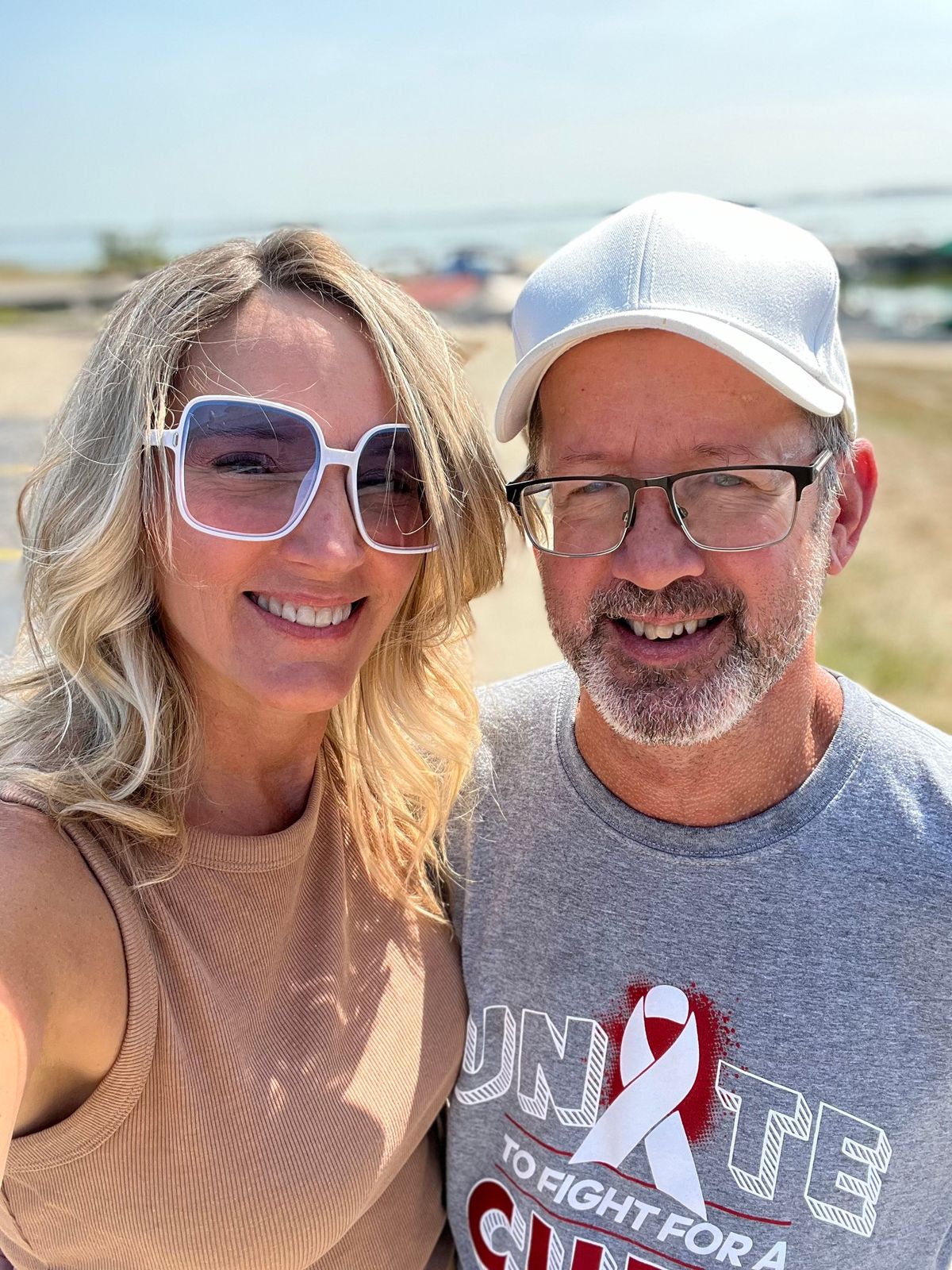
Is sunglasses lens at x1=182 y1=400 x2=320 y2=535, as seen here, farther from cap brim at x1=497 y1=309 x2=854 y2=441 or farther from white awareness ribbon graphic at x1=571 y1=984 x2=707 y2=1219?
white awareness ribbon graphic at x1=571 y1=984 x2=707 y2=1219

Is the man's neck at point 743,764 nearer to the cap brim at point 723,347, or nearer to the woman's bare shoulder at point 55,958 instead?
the cap brim at point 723,347

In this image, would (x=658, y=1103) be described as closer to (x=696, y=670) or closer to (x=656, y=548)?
(x=696, y=670)

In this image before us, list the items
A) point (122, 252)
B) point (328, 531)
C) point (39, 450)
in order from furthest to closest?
point (122, 252) → point (39, 450) → point (328, 531)

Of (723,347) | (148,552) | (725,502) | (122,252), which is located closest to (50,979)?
(148,552)

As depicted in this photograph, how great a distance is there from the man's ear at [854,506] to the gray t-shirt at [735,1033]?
236mm

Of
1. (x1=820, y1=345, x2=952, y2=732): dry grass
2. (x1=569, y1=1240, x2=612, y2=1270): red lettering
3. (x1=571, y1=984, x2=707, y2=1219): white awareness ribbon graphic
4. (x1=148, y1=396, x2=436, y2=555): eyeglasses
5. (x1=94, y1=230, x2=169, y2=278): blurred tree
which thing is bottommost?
(x1=820, y1=345, x2=952, y2=732): dry grass

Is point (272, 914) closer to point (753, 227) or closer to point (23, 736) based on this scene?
point (23, 736)

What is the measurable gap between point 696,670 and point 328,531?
0.63 metres

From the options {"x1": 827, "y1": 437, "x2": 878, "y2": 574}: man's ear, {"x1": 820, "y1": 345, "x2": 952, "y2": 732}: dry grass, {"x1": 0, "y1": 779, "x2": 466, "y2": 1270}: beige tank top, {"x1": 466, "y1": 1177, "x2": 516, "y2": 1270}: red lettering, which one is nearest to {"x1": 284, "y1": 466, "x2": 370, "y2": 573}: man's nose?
{"x1": 0, "y1": 779, "x2": 466, "y2": 1270}: beige tank top

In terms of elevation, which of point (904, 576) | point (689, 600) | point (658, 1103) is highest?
point (689, 600)

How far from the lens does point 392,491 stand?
5.96ft

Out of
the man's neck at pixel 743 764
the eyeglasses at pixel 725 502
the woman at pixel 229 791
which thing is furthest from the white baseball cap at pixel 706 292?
the man's neck at pixel 743 764

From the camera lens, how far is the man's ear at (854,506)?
1963mm

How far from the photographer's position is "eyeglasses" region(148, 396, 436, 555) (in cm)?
169
